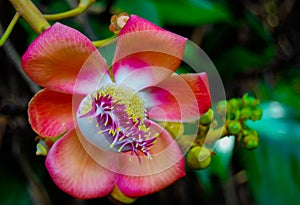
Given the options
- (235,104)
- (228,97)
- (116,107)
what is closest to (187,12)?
(228,97)

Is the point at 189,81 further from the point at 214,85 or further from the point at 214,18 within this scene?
the point at 214,18

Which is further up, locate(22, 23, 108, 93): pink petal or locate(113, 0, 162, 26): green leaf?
locate(22, 23, 108, 93): pink petal

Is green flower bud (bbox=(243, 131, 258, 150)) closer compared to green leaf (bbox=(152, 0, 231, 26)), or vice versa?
green flower bud (bbox=(243, 131, 258, 150))

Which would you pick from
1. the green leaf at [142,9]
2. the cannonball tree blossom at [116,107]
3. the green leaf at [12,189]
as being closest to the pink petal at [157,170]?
the cannonball tree blossom at [116,107]

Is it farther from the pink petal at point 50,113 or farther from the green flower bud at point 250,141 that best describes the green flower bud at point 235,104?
the pink petal at point 50,113

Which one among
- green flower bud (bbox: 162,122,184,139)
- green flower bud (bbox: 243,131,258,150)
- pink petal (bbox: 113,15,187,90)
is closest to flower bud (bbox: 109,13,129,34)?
pink petal (bbox: 113,15,187,90)

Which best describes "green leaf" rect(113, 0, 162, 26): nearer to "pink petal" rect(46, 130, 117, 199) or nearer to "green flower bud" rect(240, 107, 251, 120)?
"green flower bud" rect(240, 107, 251, 120)

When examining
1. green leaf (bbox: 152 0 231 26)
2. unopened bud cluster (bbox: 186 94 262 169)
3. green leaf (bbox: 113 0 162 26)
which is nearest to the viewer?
unopened bud cluster (bbox: 186 94 262 169)
